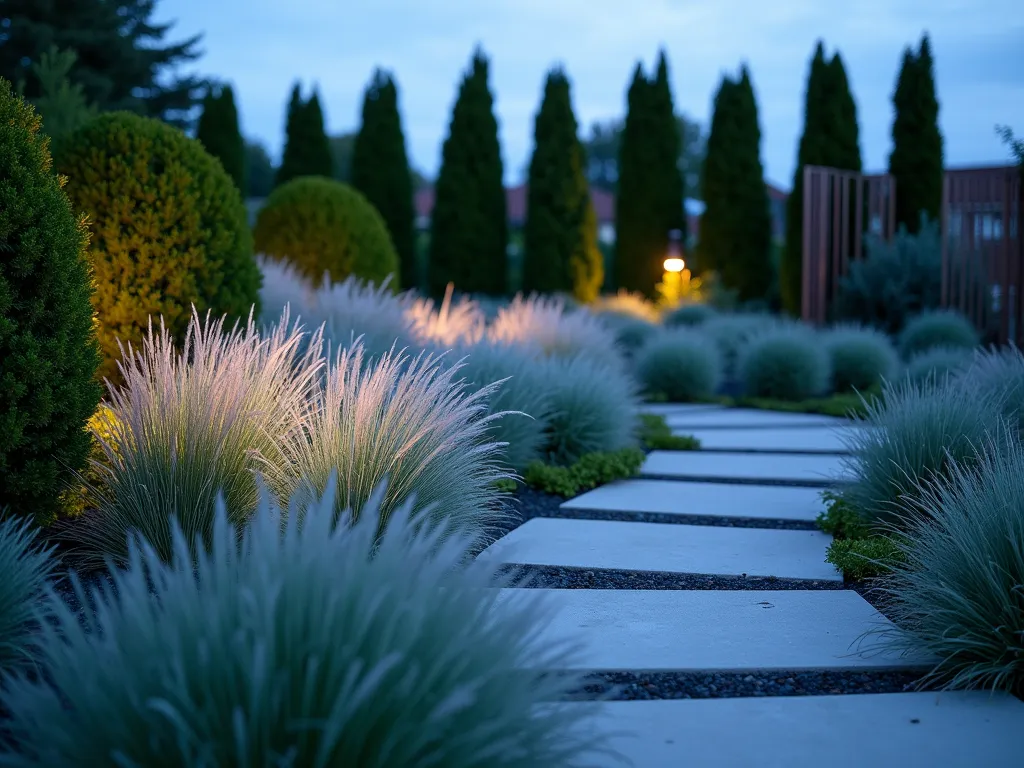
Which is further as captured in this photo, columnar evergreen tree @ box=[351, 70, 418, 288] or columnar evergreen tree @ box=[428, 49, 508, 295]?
columnar evergreen tree @ box=[351, 70, 418, 288]

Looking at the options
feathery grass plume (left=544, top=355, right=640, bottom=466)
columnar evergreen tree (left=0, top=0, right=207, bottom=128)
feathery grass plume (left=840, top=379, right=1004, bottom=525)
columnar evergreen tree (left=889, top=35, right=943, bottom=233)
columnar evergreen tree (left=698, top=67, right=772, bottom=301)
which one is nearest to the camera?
feathery grass plume (left=840, top=379, right=1004, bottom=525)

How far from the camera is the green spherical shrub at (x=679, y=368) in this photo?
757 centimetres

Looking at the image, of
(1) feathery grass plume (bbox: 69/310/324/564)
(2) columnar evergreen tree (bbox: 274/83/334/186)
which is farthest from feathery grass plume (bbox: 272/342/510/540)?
(2) columnar evergreen tree (bbox: 274/83/334/186)

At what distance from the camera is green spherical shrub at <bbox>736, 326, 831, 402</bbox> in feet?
24.7

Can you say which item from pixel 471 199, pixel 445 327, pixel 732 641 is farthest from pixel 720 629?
pixel 471 199

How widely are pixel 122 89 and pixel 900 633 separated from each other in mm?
17781

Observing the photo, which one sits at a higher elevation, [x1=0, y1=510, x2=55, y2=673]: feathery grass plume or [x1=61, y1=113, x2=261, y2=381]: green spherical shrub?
[x1=61, y1=113, x2=261, y2=381]: green spherical shrub

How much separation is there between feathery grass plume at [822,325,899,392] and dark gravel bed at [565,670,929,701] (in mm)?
6117

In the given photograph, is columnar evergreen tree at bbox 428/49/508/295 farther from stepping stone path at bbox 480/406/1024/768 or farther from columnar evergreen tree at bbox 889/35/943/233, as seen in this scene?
stepping stone path at bbox 480/406/1024/768

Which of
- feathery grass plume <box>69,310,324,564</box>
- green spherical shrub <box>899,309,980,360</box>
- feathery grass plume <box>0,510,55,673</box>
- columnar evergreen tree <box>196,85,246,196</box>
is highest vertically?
columnar evergreen tree <box>196,85,246,196</box>

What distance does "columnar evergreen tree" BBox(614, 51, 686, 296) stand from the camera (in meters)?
16.3

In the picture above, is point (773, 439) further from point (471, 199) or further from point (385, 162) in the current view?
point (385, 162)

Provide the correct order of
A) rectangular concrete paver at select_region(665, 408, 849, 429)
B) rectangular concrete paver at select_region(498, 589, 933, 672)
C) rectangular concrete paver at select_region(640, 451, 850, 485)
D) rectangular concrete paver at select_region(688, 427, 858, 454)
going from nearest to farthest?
rectangular concrete paver at select_region(498, 589, 933, 672) < rectangular concrete paver at select_region(640, 451, 850, 485) < rectangular concrete paver at select_region(688, 427, 858, 454) < rectangular concrete paver at select_region(665, 408, 849, 429)

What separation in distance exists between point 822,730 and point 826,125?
1289 cm
